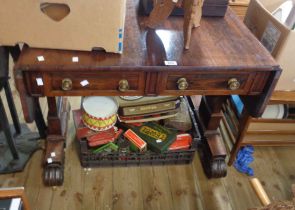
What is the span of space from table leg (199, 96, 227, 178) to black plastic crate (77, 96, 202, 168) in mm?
70

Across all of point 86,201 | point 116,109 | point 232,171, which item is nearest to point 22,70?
point 116,109

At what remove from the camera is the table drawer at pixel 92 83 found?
1.00 m

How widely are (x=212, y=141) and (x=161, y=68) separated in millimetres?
704

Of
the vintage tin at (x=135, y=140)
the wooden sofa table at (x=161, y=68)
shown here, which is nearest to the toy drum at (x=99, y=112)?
the vintage tin at (x=135, y=140)

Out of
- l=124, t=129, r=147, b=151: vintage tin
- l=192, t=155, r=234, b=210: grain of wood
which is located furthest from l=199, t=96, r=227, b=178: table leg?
l=124, t=129, r=147, b=151: vintage tin

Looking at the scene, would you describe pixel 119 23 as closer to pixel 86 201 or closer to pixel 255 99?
pixel 255 99

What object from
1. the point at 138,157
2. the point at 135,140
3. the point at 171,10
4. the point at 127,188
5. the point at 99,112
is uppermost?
the point at 171,10

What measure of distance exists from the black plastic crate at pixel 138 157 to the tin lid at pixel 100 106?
187mm

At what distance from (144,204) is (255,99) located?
0.71 m

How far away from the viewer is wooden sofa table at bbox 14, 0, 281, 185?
978 millimetres

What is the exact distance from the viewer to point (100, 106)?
1.36 metres

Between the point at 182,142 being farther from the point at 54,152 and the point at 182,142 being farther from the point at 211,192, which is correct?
the point at 54,152

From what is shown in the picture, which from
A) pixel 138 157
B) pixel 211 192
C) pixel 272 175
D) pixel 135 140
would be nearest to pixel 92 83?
pixel 135 140

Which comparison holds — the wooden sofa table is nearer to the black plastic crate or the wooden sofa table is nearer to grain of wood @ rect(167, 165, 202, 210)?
the black plastic crate
